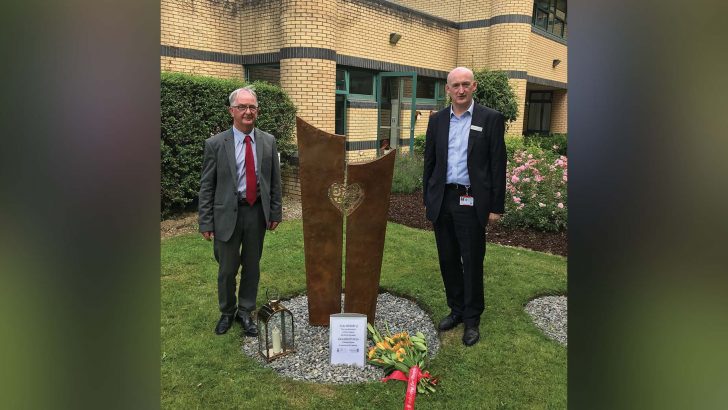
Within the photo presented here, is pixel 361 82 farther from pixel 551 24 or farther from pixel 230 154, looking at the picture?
pixel 551 24

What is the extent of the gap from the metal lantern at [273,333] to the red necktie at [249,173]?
0.85 metres

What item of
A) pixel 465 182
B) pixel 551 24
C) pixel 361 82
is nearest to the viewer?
pixel 465 182

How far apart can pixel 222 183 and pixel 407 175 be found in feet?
24.1

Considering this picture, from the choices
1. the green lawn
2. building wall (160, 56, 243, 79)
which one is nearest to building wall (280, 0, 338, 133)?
building wall (160, 56, 243, 79)

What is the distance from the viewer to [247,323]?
430 centimetres

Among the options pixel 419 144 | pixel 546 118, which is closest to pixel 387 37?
pixel 419 144

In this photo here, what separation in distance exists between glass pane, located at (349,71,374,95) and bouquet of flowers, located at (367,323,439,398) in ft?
29.6

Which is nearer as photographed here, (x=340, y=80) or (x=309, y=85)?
(x=309, y=85)

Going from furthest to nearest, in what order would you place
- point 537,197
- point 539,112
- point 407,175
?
point 539,112 → point 407,175 → point 537,197

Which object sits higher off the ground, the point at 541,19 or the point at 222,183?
the point at 541,19

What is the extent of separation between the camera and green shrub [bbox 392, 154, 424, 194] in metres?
10.6
